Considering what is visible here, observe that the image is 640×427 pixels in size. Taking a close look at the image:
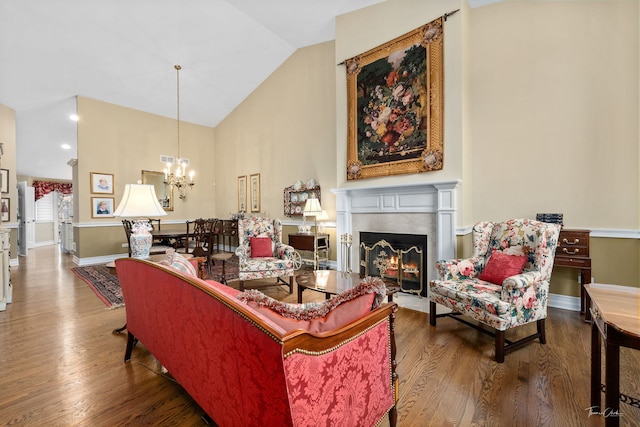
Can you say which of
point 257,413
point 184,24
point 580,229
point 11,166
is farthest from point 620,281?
point 11,166

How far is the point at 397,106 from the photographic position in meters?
3.63

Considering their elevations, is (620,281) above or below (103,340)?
above

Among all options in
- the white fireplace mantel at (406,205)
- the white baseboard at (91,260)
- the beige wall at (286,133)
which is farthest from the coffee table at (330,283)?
the white baseboard at (91,260)

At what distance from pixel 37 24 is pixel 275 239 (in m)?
4.56

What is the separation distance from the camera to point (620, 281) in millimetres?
2738

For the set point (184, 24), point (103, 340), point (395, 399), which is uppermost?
point (184, 24)

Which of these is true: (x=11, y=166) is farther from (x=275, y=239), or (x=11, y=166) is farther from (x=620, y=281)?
(x=620, y=281)

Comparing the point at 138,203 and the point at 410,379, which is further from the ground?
the point at 138,203

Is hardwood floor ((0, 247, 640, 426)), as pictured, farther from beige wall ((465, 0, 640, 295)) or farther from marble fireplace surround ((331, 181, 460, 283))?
beige wall ((465, 0, 640, 295))

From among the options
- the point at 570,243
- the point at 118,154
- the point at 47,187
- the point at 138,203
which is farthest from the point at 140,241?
the point at 47,187

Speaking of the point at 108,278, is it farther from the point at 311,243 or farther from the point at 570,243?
the point at 570,243

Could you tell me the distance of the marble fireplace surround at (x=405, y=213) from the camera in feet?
10.5

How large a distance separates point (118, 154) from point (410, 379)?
702 centimetres

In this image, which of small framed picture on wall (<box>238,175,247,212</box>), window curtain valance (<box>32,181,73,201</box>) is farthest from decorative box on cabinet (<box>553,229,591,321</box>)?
window curtain valance (<box>32,181,73,201</box>)
